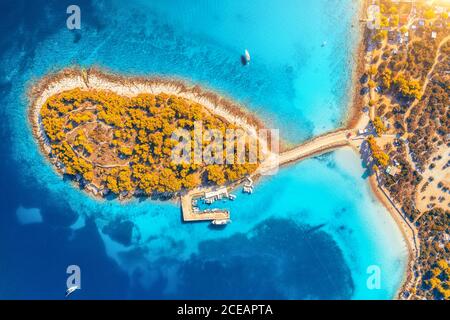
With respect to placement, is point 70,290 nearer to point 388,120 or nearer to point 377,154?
point 377,154

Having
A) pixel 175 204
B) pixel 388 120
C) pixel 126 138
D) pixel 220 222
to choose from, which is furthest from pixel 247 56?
pixel 220 222

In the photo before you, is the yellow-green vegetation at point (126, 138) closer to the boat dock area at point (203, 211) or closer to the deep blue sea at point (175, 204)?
A: the boat dock area at point (203, 211)

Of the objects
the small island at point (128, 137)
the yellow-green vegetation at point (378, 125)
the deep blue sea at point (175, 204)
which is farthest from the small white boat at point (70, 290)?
the yellow-green vegetation at point (378, 125)

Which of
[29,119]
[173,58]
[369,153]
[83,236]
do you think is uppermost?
[173,58]

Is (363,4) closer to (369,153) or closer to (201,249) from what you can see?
(369,153)

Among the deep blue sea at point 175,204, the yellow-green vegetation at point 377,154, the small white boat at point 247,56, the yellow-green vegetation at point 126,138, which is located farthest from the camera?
the deep blue sea at point 175,204


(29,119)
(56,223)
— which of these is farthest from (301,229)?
(29,119)
